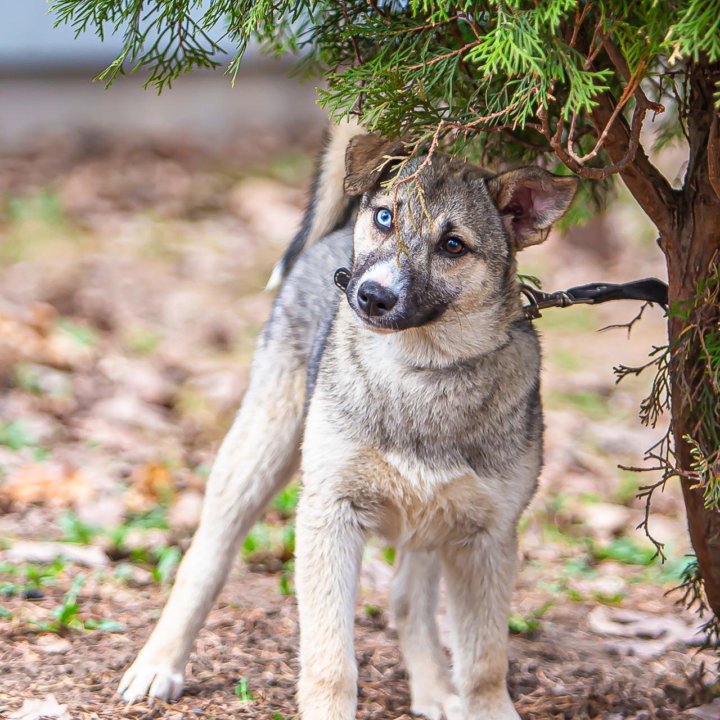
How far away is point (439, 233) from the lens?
11.1ft

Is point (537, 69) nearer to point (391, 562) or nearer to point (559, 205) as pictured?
point (559, 205)

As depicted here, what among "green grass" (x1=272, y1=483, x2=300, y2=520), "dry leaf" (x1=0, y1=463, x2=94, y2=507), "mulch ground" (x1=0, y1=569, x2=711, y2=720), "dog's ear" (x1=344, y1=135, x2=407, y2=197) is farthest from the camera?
"green grass" (x1=272, y1=483, x2=300, y2=520)

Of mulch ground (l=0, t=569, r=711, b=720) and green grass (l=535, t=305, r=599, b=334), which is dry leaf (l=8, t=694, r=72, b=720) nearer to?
mulch ground (l=0, t=569, r=711, b=720)

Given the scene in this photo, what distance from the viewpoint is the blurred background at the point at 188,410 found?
13.5 ft

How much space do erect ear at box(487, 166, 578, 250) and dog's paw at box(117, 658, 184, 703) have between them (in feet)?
6.32

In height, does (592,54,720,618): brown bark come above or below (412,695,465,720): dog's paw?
above

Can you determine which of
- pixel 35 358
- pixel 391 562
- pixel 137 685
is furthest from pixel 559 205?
pixel 35 358

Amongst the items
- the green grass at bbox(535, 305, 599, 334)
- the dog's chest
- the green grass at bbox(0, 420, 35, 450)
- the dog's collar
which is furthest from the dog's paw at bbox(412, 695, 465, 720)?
the green grass at bbox(535, 305, 599, 334)

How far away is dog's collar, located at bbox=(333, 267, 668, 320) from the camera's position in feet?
11.5

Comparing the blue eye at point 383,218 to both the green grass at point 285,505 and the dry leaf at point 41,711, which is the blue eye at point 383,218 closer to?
the dry leaf at point 41,711

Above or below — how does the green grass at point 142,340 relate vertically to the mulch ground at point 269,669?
above

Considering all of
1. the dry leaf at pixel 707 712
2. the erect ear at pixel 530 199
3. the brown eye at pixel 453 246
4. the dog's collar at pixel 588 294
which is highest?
the erect ear at pixel 530 199

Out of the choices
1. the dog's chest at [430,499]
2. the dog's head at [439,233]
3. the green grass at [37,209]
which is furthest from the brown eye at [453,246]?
the green grass at [37,209]

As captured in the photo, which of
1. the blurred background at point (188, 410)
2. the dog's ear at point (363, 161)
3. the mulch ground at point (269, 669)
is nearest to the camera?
the dog's ear at point (363, 161)
